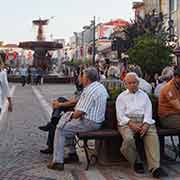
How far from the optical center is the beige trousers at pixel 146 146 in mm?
8031

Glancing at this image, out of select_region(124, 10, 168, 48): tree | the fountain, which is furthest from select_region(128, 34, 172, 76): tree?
the fountain

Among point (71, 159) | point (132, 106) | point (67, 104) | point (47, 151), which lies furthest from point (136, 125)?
point (47, 151)

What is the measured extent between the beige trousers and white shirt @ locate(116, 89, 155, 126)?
0.19m

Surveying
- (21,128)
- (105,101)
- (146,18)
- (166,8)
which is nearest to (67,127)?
(105,101)

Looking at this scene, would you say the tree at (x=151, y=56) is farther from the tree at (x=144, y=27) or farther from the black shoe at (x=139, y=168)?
the black shoe at (x=139, y=168)

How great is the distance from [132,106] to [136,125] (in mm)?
318

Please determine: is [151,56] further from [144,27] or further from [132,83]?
[132,83]

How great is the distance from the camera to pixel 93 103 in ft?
27.8

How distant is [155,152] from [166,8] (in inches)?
1940

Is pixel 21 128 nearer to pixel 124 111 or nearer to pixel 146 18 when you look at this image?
pixel 124 111

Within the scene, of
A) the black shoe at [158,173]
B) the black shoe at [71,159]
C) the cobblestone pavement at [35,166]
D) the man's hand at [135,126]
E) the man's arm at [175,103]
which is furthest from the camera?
the black shoe at [71,159]

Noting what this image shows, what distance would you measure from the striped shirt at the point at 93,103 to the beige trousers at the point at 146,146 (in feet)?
1.62

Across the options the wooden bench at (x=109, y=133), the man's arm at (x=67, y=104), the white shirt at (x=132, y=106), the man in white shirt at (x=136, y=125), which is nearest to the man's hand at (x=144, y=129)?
the man in white shirt at (x=136, y=125)

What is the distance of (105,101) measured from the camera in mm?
8609
